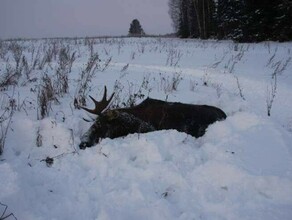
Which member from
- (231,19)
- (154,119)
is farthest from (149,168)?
(231,19)

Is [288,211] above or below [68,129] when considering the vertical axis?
below

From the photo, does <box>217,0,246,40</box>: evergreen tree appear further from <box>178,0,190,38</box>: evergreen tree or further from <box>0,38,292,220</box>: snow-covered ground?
<box>0,38,292,220</box>: snow-covered ground

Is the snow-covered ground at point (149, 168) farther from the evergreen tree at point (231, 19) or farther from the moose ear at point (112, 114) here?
the evergreen tree at point (231, 19)

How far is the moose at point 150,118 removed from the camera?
3.44 m

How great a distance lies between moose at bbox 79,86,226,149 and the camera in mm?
3438

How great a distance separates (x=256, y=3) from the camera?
1497 centimetres

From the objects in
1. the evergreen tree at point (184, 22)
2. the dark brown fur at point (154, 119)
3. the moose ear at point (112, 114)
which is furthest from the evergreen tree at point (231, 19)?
the moose ear at point (112, 114)

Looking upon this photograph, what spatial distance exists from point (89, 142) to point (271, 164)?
1.68 m

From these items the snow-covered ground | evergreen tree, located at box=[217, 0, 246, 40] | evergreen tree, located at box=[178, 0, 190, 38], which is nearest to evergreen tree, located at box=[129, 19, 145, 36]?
evergreen tree, located at box=[178, 0, 190, 38]

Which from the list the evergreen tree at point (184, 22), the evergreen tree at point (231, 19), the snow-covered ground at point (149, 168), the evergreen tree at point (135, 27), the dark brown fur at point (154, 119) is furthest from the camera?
the evergreen tree at point (135, 27)

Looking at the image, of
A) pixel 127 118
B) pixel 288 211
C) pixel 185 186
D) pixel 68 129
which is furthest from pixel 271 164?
pixel 68 129

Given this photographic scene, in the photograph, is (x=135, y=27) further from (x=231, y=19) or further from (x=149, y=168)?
(x=149, y=168)

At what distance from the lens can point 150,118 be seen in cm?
358

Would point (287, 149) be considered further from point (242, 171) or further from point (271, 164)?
point (242, 171)
